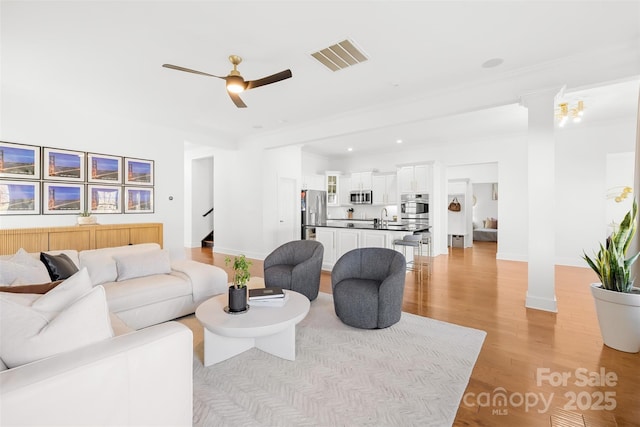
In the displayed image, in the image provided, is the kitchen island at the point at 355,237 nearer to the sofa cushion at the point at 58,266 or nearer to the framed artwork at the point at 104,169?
the framed artwork at the point at 104,169

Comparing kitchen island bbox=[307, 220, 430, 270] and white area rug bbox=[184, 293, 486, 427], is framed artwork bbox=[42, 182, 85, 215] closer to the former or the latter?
white area rug bbox=[184, 293, 486, 427]

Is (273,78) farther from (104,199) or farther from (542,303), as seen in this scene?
(542,303)

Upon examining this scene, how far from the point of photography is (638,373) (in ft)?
7.26

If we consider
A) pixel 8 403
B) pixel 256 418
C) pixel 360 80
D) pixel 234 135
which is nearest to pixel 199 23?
pixel 360 80

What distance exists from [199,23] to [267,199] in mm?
4335

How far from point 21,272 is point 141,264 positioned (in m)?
Answer: 1.05

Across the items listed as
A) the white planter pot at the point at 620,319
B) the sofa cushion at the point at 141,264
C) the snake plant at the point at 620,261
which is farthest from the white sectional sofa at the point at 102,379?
the white planter pot at the point at 620,319

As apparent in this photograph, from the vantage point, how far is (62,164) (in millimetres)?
4320

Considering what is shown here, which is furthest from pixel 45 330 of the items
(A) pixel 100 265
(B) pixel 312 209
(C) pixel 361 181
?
(C) pixel 361 181

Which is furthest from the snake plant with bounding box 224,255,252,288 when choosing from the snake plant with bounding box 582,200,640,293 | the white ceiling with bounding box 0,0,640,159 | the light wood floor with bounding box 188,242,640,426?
the snake plant with bounding box 582,200,640,293

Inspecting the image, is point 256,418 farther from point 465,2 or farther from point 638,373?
point 465,2

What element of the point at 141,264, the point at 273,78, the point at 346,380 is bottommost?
the point at 346,380

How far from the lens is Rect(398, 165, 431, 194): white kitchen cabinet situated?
24.7 ft

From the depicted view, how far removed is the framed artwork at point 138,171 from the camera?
16.5ft
